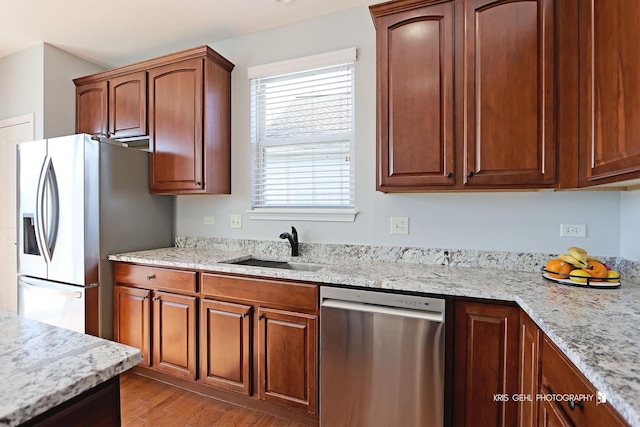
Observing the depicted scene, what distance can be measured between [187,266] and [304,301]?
34.8 inches

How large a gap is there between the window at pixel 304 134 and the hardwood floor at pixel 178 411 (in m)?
1.40

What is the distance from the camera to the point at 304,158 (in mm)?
2531

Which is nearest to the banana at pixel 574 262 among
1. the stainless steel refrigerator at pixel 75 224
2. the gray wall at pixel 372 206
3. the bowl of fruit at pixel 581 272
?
the bowl of fruit at pixel 581 272

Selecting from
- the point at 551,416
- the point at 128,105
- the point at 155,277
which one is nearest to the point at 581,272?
the point at 551,416

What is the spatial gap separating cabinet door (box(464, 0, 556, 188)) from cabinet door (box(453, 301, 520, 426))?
27.4 inches

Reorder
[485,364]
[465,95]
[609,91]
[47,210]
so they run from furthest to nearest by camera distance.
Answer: [47,210], [465,95], [485,364], [609,91]

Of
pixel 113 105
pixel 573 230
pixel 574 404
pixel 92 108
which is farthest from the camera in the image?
pixel 92 108

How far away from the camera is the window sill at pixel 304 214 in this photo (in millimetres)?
2361

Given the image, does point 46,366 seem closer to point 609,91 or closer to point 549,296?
point 549,296

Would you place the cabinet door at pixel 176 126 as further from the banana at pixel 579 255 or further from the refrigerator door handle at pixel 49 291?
the banana at pixel 579 255

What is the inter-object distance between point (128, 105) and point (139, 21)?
2.22ft

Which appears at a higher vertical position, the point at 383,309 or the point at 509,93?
the point at 509,93

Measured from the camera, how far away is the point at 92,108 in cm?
298

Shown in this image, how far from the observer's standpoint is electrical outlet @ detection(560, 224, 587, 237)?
183 centimetres
